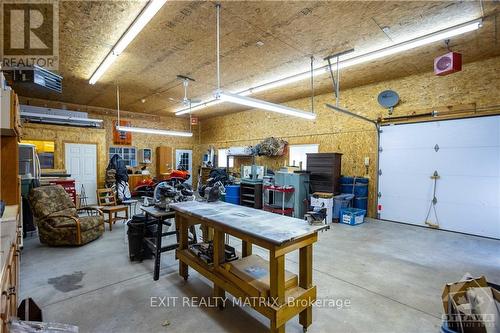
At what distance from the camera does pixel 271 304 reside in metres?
1.85

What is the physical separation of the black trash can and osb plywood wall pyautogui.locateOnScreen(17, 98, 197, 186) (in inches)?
→ 230

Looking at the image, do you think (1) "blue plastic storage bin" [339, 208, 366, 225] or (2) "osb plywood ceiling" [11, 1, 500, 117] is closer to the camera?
(2) "osb plywood ceiling" [11, 1, 500, 117]

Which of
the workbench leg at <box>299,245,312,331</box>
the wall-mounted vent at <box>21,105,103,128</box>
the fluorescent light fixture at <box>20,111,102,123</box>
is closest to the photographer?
the workbench leg at <box>299,245,312,331</box>

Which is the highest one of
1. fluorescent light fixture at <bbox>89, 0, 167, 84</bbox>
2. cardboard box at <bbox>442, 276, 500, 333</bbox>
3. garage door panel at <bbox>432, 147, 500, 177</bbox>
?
fluorescent light fixture at <bbox>89, 0, 167, 84</bbox>

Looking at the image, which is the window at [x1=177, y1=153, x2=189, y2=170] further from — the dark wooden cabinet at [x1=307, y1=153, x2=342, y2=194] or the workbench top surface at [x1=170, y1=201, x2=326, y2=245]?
the workbench top surface at [x1=170, y1=201, x2=326, y2=245]

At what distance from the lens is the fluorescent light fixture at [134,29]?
2.45m

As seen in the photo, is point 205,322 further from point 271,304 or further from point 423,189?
point 423,189

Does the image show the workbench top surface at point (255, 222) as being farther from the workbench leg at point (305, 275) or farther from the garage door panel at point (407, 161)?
the garage door panel at point (407, 161)

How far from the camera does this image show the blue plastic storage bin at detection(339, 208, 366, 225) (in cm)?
539

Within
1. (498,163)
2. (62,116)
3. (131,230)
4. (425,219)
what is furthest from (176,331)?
(62,116)

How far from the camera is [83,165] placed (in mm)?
7934

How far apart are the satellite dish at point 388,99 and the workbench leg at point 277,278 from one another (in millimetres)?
5130

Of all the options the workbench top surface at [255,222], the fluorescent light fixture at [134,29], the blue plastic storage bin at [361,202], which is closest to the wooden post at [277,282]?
the workbench top surface at [255,222]

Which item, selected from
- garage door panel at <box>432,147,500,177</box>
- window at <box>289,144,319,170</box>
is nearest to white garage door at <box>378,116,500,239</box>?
garage door panel at <box>432,147,500,177</box>
